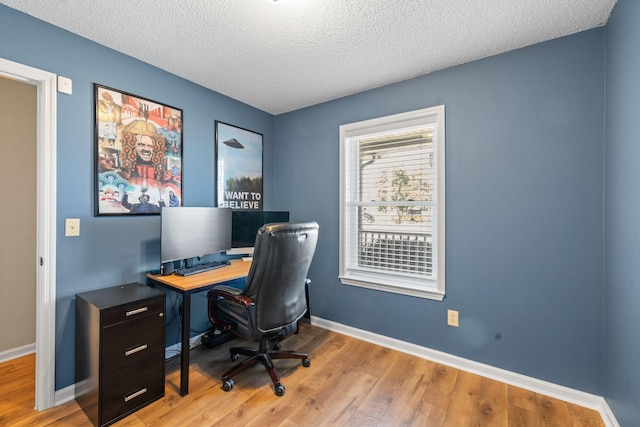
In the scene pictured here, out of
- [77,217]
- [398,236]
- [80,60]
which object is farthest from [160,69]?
[398,236]

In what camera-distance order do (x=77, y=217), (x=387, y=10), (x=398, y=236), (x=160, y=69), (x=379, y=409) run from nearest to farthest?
(x=387, y=10), (x=379, y=409), (x=77, y=217), (x=160, y=69), (x=398, y=236)

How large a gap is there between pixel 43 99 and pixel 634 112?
130 inches

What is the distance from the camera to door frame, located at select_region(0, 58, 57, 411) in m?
1.75

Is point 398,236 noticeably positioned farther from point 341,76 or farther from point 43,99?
point 43,99

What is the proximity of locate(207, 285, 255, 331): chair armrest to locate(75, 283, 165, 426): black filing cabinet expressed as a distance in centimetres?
33

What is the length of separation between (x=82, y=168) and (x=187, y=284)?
106 centimetres

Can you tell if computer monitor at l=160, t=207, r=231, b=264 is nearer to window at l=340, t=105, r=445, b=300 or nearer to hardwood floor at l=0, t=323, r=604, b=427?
hardwood floor at l=0, t=323, r=604, b=427

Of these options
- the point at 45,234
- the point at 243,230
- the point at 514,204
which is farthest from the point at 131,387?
the point at 514,204

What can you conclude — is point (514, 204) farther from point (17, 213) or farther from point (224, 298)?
point (17, 213)

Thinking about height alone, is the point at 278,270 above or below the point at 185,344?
above

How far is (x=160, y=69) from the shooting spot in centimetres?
235

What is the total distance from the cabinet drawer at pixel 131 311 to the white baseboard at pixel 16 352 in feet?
5.04

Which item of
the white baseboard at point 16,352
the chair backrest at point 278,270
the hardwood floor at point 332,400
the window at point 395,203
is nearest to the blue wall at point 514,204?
the window at point 395,203

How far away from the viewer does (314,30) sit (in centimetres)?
185
